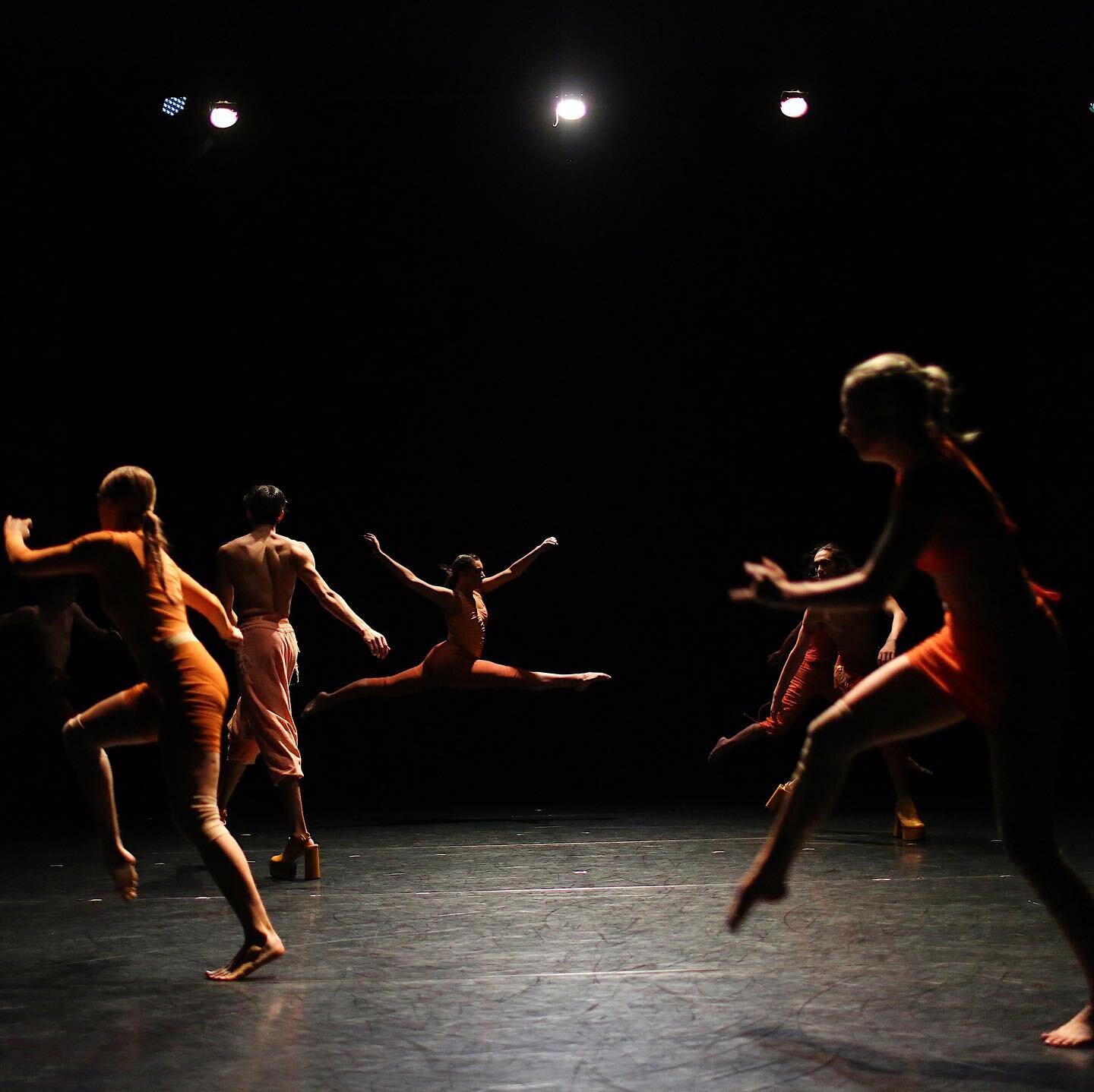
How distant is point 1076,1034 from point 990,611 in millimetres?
919

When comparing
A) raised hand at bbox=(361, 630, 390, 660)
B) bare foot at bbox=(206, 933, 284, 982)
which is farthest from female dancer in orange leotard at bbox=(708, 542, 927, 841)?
bare foot at bbox=(206, 933, 284, 982)

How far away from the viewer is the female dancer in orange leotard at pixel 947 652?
2.49m

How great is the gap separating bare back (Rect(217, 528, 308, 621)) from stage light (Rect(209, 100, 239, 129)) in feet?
13.0

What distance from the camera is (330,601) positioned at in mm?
4875

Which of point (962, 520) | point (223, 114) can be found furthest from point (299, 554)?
point (223, 114)

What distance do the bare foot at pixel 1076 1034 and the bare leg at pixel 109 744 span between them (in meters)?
2.32

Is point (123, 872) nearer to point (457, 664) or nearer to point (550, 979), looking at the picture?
point (550, 979)

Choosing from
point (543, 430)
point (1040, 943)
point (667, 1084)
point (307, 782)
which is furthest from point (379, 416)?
point (667, 1084)

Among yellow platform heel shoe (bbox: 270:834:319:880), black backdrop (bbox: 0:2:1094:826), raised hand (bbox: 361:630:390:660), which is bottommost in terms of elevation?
yellow platform heel shoe (bbox: 270:834:319:880)

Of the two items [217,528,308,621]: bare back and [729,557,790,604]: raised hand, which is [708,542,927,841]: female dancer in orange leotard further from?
[729,557,790,604]: raised hand

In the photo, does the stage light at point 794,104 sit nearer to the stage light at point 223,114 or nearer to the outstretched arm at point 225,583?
the stage light at point 223,114

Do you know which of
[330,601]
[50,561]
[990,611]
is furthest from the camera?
[330,601]

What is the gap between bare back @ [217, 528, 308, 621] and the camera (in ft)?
16.5

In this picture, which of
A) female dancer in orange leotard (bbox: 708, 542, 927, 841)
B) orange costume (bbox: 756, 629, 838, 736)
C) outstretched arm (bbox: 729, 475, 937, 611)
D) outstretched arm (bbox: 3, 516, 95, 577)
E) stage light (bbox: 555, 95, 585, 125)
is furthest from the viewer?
stage light (bbox: 555, 95, 585, 125)
